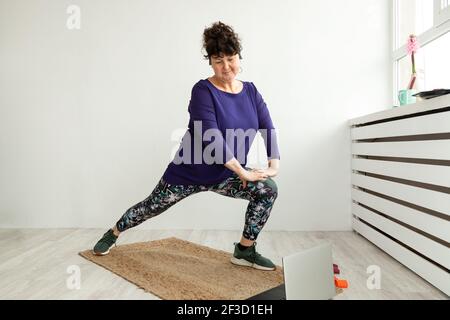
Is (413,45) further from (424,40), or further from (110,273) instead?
(110,273)

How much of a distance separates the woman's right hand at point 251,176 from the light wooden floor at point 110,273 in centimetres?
50

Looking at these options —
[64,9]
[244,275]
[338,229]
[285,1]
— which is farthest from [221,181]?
[64,9]

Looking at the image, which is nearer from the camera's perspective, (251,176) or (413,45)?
(251,176)

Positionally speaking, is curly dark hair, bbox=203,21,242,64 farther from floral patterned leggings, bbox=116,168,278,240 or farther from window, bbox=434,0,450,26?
window, bbox=434,0,450,26

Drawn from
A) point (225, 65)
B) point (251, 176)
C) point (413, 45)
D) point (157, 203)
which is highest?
point (413, 45)

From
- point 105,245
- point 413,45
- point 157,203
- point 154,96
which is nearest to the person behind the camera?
point 157,203

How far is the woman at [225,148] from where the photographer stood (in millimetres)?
1734

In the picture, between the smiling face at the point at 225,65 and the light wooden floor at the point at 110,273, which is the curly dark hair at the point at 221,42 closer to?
the smiling face at the point at 225,65

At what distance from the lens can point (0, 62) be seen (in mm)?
2916

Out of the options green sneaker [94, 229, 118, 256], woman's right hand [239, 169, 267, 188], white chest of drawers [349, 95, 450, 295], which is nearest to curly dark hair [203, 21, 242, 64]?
woman's right hand [239, 169, 267, 188]

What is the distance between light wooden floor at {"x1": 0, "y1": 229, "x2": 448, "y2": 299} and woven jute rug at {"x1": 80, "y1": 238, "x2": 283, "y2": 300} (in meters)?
0.07

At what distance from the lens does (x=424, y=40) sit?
2225mm

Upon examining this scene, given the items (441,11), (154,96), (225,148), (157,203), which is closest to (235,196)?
(225,148)

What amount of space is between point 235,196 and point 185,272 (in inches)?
16.8
